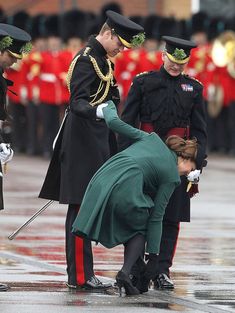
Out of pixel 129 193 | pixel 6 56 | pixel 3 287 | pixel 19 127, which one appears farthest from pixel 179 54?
pixel 19 127

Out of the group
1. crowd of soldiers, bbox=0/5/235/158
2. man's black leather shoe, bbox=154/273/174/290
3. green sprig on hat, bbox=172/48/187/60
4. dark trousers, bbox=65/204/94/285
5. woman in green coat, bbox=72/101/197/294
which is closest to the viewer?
woman in green coat, bbox=72/101/197/294

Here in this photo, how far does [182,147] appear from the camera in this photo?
34.8 feet

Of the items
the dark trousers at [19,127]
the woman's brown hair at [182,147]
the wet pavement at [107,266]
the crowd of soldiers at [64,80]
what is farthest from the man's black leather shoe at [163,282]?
the dark trousers at [19,127]

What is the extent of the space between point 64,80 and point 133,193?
1690cm

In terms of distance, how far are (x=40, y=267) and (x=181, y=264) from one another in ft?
3.75

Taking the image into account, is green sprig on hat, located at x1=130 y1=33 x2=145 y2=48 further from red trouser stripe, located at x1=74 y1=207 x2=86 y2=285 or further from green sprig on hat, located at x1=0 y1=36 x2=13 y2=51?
red trouser stripe, located at x1=74 y1=207 x2=86 y2=285

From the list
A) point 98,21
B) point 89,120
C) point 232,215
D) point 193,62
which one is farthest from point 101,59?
point 98,21

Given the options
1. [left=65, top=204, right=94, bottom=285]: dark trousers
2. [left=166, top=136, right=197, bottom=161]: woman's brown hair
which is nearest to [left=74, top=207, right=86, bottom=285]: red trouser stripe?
[left=65, top=204, right=94, bottom=285]: dark trousers

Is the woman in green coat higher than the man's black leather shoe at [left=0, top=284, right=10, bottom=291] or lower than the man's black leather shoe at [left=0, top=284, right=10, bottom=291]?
higher

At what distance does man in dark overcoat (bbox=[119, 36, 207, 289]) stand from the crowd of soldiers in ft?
50.7

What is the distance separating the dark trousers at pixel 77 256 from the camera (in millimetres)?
10977

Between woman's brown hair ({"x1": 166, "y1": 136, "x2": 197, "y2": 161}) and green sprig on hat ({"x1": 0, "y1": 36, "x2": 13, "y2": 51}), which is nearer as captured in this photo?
woman's brown hair ({"x1": 166, "y1": 136, "x2": 197, "y2": 161})

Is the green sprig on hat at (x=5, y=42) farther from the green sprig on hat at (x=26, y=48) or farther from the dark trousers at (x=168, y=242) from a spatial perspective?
the dark trousers at (x=168, y=242)

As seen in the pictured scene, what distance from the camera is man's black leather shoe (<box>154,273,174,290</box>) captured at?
1112cm
